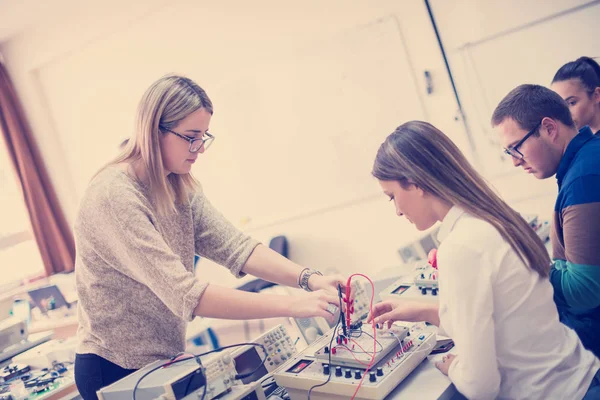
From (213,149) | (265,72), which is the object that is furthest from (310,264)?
(265,72)

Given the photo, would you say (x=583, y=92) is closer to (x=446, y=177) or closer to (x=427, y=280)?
(x=427, y=280)

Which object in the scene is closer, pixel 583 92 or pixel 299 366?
pixel 299 366

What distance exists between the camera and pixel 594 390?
3.94 ft

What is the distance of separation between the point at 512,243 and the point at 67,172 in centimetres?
487

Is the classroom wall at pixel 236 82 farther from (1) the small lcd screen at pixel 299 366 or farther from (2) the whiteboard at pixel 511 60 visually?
(1) the small lcd screen at pixel 299 366

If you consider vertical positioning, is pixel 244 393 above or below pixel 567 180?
below

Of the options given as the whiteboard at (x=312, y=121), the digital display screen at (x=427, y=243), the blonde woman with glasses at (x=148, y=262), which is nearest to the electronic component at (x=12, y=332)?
the blonde woman with glasses at (x=148, y=262)

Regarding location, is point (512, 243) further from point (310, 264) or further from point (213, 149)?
point (213, 149)

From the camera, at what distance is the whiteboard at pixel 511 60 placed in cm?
313

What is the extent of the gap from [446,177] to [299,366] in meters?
0.68

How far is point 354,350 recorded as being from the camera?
143 centimetres

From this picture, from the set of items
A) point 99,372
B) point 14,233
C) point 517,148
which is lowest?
point 99,372

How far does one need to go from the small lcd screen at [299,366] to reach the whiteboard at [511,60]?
244cm

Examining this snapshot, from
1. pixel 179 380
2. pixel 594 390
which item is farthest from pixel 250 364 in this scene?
pixel 594 390
